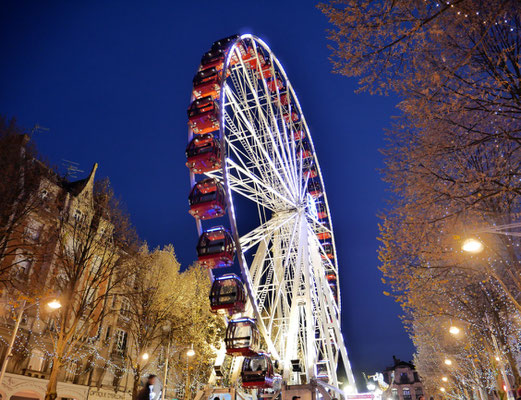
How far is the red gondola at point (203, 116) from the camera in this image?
23.5m

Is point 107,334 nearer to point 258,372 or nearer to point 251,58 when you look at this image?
point 258,372

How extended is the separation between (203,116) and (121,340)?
75.8 feet

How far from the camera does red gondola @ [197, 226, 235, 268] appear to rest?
73.1 ft

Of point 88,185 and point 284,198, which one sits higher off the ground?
point 88,185

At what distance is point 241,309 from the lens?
2253 cm

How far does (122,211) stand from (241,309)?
351 inches

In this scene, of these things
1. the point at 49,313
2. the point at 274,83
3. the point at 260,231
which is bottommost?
the point at 49,313

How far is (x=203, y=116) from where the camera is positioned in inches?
935

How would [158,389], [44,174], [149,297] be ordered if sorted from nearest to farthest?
[158,389] < [44,174] < [149,297]

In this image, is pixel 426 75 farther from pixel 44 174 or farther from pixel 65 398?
pixel 65 398

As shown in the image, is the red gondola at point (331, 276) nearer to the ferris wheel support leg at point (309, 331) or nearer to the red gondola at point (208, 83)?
the ferris wheel support leg at point (309, 331)

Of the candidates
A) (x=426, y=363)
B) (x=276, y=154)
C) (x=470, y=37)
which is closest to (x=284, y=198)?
(x=276, y=154)

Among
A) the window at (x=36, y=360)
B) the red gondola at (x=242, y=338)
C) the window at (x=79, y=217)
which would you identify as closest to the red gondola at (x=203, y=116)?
the window at (x=79, y=217)

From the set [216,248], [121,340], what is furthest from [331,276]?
[121,340]
